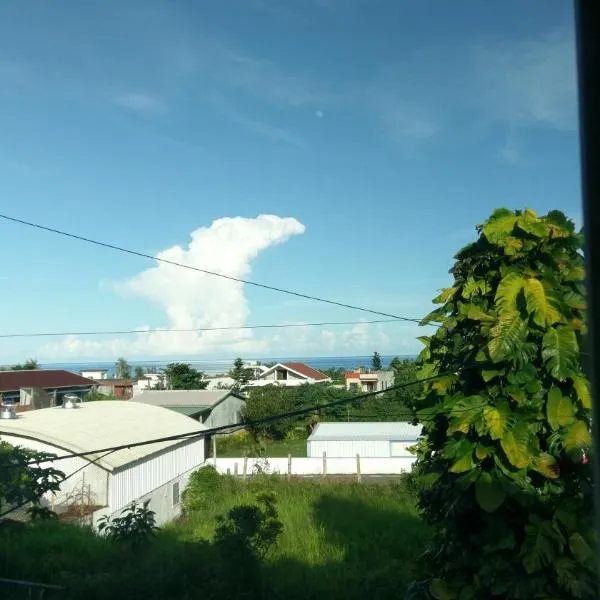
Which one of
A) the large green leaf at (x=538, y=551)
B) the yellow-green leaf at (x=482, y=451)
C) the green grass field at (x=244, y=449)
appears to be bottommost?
the green grass field at (x=244, y=449)

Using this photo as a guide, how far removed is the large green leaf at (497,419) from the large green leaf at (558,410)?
8.4 inches

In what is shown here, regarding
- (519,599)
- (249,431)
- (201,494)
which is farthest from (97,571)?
(249,431)

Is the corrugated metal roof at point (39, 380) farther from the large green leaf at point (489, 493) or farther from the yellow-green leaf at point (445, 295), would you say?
the large green leaf at point (489, 493)

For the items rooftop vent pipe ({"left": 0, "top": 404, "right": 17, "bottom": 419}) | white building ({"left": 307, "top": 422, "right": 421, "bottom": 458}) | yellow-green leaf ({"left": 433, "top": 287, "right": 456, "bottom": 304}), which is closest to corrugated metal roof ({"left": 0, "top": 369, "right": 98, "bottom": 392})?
white building ({"left": 307, "top": 422, "right": 421, "bottom": 458})

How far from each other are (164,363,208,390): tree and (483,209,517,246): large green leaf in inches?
1457

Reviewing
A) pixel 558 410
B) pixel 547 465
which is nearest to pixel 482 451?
pixel 547 465

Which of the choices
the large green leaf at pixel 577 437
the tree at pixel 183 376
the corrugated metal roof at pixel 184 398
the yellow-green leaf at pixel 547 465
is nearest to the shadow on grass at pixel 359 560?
the yellow-green leaf at pixel 547 465

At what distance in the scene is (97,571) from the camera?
6.05 m

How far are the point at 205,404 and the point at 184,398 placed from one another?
7.63ft

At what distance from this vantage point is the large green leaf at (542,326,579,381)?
3400 millimetres

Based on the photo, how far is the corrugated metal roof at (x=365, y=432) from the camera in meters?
20.6

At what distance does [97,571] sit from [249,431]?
56.9 ft

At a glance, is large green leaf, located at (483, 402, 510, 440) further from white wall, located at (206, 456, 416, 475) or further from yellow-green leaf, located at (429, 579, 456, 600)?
white wall, located at (206, 456, 416, 475)

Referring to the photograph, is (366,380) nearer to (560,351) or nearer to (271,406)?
(271,406)
